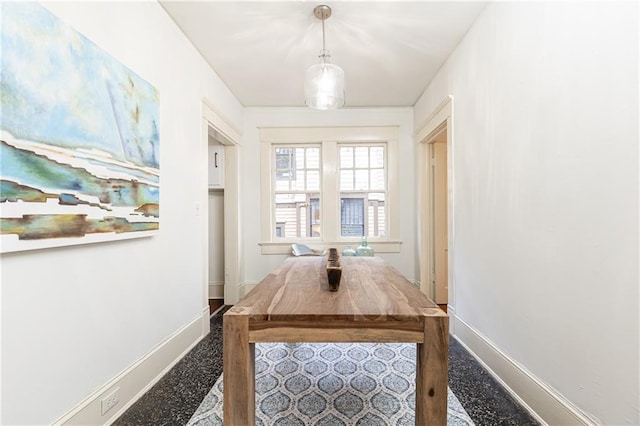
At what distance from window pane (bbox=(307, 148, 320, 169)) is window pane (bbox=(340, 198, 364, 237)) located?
2.07 ft

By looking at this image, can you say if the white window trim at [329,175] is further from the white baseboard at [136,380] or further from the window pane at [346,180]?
the white baseboard at [136,380]

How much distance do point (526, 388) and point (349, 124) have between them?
3.41 metres

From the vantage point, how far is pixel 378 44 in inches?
101

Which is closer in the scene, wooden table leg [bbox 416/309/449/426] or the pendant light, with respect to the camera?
→ wooden table leg [bbox 416/309/449/426]

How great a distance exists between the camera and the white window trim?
4.11m

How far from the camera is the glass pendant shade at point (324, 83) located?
2.11 meters

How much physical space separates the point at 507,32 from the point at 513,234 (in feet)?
4.25

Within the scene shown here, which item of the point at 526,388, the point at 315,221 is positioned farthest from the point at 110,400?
the point at 315,221

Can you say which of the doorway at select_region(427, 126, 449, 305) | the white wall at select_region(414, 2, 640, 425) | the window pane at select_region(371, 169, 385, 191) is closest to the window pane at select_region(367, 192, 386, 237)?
the window pane at select_region(371, 169, 385, 191)

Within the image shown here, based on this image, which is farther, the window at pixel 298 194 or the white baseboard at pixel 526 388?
the window at pixel 298 194

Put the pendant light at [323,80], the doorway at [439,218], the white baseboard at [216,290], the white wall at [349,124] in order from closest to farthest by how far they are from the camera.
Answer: the pendant light at [323,80] → the doorway at [439,218] → the white wall at [349,124] → the white baseboard at [216,290]

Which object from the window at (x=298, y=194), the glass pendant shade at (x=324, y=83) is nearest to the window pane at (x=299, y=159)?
the window at (x=298, y=194)

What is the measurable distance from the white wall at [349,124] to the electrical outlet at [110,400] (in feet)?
8.11

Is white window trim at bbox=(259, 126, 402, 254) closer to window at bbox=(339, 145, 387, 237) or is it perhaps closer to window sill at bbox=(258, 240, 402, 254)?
window sill at bbox=(258, 240, 402, 254)
